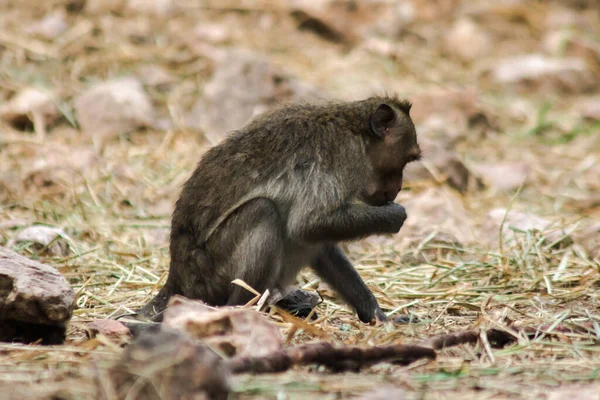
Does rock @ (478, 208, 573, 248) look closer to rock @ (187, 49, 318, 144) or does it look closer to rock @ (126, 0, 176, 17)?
rock @ (187, 49, 318, 144)

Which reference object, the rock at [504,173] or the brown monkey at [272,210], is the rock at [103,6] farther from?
the brown monkey at [272,210]

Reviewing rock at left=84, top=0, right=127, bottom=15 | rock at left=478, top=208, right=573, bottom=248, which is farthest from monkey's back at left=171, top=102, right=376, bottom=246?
rock at left=84, top=0, right=127, bottom=15

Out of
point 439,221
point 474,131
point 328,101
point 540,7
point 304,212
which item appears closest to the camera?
point 304,212

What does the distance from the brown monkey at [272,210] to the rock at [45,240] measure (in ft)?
4.93

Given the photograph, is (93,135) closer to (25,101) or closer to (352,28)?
(25,101)

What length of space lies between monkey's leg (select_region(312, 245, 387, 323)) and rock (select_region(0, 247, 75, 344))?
189 cm

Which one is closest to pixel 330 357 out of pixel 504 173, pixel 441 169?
pixel 441 169

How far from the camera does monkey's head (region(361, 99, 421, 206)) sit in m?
5.73

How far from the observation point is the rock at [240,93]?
10.2 metres

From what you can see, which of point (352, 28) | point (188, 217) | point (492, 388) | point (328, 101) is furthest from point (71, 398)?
point (352, 28)

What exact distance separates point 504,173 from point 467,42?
201 inches

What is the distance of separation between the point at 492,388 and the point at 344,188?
2090 millimetres

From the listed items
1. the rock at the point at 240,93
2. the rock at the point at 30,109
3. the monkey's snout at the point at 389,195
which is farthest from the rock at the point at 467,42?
the monkey's snout at the point at 389,195

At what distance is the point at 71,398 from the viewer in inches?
125
